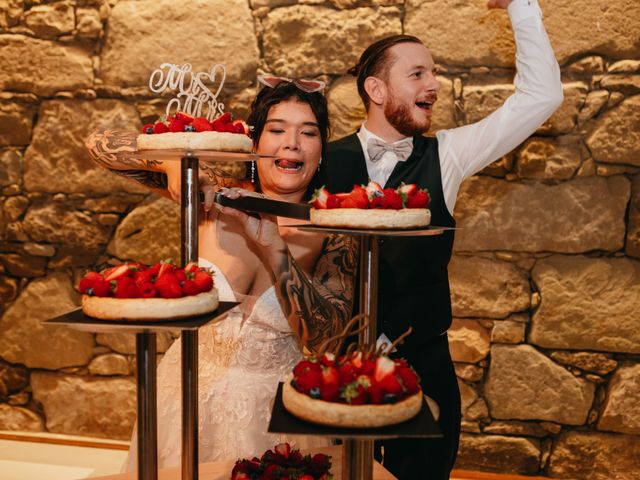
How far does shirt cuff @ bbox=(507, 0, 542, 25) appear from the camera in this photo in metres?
2.29

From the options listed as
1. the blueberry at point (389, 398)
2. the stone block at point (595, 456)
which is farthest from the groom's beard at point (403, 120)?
the stone block at point (595, 456)

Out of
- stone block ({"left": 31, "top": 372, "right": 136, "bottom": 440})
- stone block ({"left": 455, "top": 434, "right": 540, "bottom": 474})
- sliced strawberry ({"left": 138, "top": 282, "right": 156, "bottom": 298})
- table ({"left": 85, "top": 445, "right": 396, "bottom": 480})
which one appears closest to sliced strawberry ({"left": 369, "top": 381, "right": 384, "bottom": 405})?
sliced strawberry ({"left": 138, "top": 282, "right": 156, "bottom": 298})

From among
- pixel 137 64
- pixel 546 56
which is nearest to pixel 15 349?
pixel 137 64

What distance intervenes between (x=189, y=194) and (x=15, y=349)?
8.53ft

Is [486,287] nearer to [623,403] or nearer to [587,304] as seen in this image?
[587,304]

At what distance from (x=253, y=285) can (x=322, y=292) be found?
0.32 m

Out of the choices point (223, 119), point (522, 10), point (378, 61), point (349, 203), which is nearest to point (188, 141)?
point (223, 119)

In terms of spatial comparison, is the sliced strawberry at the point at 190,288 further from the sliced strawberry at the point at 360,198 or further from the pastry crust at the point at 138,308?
the sliced strawberry at the point at 360,198

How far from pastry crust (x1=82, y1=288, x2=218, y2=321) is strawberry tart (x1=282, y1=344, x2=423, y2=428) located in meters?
0.23

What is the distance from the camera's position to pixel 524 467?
315cm

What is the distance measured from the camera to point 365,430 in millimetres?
1031

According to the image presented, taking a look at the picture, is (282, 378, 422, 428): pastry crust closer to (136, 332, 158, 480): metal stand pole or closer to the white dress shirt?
(136, 332, 158, 480): metal stand pole

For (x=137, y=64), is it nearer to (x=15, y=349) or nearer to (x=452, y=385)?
(x=15, y=349)

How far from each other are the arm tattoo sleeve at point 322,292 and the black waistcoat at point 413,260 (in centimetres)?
27
